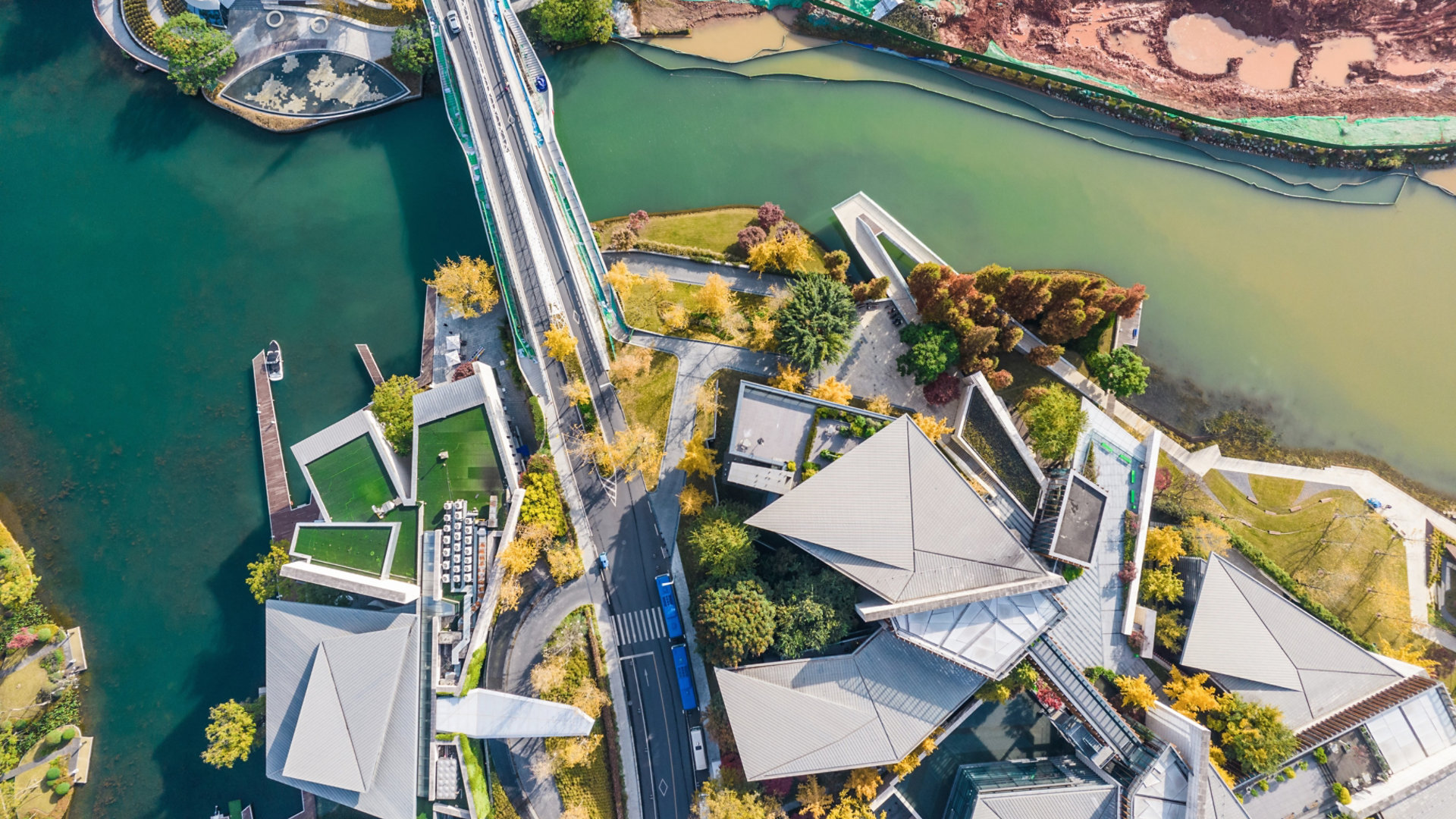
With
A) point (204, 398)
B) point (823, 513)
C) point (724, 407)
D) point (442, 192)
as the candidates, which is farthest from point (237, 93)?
point (823, 513)

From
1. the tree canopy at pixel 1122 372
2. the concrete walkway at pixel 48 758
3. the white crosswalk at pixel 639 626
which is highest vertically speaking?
the tree canopy at pixel 1122 372

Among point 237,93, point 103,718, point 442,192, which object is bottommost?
point 103,718

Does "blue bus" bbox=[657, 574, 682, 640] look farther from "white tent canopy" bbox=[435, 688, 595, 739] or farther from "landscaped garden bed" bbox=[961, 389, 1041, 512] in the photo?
"landscaped garden bed" bbox=[961, 389, 1041, 512]

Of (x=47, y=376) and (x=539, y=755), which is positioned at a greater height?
(x=47, y=376)

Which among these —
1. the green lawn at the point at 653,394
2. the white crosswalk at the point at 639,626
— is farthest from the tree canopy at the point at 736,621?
the green lawn at the point at 653,394

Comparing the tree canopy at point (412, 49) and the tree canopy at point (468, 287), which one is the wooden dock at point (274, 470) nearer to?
A: the tree canopy at point (468, 287)

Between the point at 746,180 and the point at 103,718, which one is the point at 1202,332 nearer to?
the point at 746,180

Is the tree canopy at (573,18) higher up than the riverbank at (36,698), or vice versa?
the tree canopy at (573,18)
